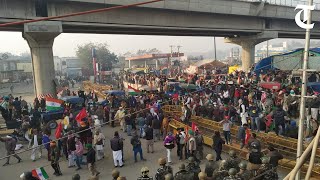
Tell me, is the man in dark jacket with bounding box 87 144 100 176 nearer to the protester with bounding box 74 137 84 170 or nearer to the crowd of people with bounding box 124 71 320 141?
the protester with bounding box 74 137 84 170

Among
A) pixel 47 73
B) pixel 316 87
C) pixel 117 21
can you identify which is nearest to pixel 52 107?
pixel 47 73

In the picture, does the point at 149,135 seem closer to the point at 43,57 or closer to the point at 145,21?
the point at 43,57

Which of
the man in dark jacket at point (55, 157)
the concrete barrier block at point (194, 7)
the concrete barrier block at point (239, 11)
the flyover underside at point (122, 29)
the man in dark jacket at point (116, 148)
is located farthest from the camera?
the concrete barrier block at point (239, 11)

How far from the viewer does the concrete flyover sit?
2239cm

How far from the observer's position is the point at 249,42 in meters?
38.8

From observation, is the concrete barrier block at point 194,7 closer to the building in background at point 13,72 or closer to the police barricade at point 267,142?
the police barricade at point 267,142

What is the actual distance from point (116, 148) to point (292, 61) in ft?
55.2

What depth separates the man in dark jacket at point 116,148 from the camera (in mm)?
12008

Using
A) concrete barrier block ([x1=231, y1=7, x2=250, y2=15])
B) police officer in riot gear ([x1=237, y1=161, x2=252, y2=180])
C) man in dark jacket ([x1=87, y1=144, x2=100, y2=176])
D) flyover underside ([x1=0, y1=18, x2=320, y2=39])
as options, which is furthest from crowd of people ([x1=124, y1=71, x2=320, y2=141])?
concrete barrier block ([x1=231, y1=7, x2=250, y2=15])

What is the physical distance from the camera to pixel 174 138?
41.5 feet

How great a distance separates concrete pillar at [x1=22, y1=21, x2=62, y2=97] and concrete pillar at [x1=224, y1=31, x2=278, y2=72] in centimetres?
2423

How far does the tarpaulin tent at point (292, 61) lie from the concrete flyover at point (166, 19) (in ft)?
26.1

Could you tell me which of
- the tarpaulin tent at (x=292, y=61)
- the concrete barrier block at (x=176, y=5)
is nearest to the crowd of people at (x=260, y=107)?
the tarpaulin tent at (x=292, y=61)

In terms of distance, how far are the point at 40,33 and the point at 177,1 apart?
1187 centimetres
